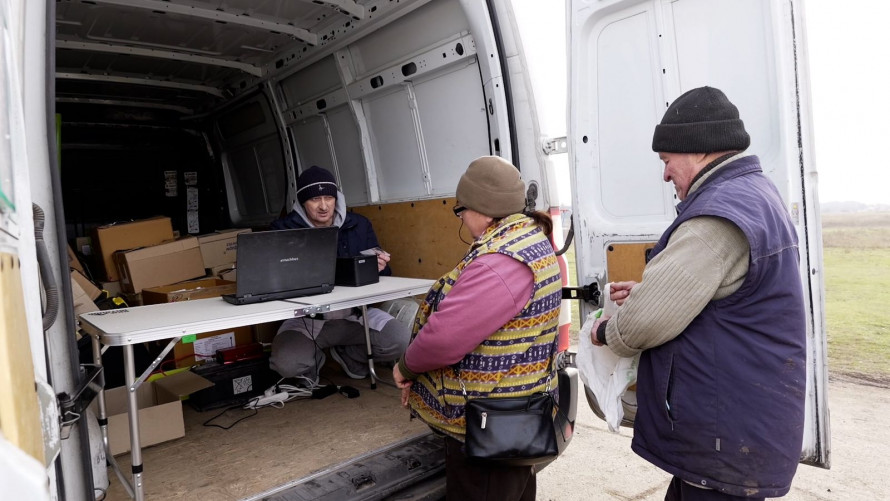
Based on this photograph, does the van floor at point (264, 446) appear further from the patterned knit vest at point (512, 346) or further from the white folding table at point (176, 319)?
the patterned knit vest at point (512, 346)

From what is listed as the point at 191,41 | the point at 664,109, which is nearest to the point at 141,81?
the point at 191,41

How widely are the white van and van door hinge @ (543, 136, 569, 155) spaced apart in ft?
0.03

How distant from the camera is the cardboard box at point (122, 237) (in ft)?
16.4

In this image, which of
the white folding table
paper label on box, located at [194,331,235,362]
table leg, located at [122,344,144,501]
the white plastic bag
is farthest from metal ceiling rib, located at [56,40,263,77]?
the white plastic bag

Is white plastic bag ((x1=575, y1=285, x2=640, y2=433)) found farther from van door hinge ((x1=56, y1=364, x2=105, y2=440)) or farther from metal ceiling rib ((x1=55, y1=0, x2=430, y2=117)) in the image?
metal ceiling rib ((x1=55, y1=0, x2=430, y2=117))

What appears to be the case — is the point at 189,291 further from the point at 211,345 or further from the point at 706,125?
the point at 706,125

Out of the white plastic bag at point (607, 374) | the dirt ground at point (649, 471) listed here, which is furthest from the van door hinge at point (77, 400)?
the dirt ground at point (649, 471)

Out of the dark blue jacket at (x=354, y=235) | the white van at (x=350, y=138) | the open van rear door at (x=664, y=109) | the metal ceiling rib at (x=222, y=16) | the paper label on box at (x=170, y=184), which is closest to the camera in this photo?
the white van at (x=350, y=138)

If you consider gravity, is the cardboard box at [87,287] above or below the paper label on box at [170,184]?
below

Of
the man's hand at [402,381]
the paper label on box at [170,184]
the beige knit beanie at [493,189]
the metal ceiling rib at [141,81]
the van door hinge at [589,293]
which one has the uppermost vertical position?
the metal ceiling rib at [141,81]

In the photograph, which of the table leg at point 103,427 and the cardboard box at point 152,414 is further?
the cardboard box at point 152,414

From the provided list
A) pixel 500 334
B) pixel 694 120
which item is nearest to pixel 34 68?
pixel 500 334

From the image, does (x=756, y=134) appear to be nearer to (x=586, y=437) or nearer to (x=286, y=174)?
(x=586, y=437)

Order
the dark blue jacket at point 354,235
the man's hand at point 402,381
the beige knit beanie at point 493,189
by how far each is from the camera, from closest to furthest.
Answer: the beige knit beanie at point 493,189 < the man's hand at point 402,381 < the dark blue jacket at point 354,235
